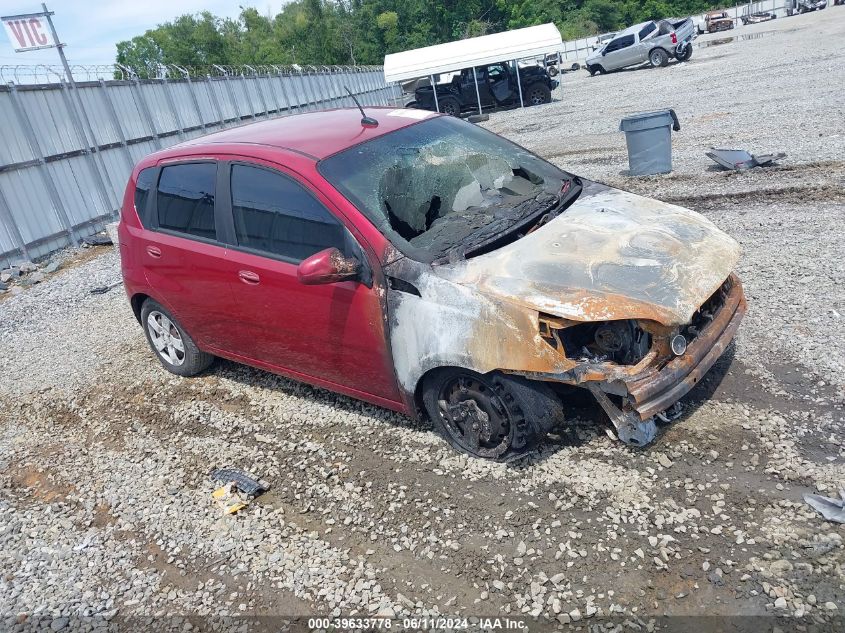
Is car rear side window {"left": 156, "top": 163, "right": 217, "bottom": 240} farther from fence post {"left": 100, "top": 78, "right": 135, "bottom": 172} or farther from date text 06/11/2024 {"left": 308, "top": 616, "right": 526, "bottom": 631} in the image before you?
fence post {"left": 100, "top": 78, "right": 135, "bottom": 172}

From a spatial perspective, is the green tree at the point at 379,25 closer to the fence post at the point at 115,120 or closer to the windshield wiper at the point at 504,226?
the fence post at the point at 115,120

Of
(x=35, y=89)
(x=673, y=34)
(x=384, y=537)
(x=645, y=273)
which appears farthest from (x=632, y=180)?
(x=673, y=34)

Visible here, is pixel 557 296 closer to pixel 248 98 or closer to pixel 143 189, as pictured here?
pixel 143 189

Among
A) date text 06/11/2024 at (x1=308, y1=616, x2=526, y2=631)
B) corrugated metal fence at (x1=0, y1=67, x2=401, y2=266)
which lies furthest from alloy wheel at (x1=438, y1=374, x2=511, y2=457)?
corrugated metal fence at (x1=0, y1=67, x2=401, y2=266)

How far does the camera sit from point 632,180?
373 inches

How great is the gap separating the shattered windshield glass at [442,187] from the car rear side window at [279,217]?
0.22m

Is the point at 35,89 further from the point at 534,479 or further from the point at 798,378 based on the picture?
the point at 798,378

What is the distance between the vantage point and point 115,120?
13688mm

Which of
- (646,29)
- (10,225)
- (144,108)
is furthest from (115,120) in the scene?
(646,29)

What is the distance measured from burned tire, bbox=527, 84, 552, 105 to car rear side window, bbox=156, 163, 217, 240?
807 inches

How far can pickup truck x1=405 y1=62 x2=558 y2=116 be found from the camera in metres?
23.3

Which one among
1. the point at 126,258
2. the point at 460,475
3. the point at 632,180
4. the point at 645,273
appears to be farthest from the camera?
the point at 632,180

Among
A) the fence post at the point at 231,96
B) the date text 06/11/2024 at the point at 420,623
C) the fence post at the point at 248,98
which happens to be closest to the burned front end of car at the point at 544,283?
the date text 06/11/2024 at the point at 420,623

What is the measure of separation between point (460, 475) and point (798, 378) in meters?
2.20
